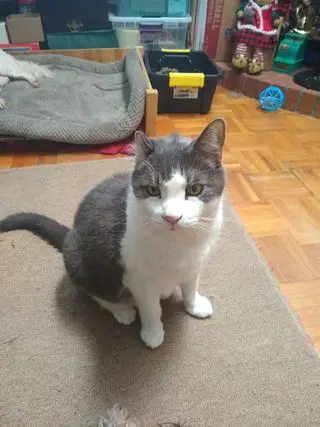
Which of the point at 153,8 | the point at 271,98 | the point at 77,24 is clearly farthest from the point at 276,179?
the point at 77,24

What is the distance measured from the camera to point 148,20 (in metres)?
2.11

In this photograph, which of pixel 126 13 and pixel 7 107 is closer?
pixel 7 107

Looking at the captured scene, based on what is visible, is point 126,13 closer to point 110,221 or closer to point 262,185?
point 262,185

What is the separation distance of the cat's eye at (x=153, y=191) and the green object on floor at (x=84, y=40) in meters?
1.94

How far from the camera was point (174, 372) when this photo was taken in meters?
0.81

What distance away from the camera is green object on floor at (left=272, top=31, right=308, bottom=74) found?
6.77ft

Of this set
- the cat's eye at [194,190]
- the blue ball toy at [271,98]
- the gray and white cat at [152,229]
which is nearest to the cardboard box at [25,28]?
the blue ball toy at [271,98]

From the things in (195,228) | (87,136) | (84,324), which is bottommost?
(84,324)

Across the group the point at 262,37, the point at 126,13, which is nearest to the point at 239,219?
the point at 262,37

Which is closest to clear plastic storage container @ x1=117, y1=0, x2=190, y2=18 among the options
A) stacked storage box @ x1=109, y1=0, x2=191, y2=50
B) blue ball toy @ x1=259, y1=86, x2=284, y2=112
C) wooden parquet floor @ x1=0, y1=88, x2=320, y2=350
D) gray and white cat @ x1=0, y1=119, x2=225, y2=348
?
stacked storage box @ x1=109, y1=0, x2=191, y2=50

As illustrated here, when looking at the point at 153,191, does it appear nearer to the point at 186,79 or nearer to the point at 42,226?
the point at 42,226

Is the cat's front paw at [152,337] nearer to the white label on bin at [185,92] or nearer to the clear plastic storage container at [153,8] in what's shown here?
the white label on bin at [185,92]

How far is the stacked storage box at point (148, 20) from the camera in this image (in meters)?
2.12

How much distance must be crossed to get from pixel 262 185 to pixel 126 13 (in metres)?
1.57
